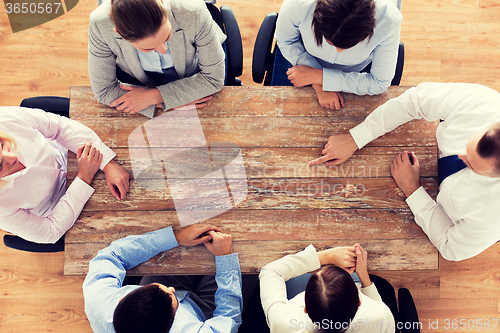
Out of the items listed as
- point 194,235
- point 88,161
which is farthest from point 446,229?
point 88,161

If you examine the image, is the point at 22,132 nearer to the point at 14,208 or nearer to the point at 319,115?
the point at 14,208

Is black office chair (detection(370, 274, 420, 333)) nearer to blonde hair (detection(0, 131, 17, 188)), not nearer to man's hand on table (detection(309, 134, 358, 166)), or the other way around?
man's hand on table (detection(309, 134, 358, 166))

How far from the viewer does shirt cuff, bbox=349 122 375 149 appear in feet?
4.43

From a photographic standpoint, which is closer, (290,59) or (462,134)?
(462,134)

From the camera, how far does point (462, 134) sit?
3.92ft

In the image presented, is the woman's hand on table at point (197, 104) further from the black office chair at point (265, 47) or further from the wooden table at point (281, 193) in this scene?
the black office chair at point (265, 47)

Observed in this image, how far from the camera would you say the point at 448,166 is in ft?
4.25

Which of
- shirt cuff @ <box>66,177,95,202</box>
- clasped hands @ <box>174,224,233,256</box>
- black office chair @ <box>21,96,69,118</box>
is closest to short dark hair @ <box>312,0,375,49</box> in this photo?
clasped hands @ <box>174,224,233,256</box>

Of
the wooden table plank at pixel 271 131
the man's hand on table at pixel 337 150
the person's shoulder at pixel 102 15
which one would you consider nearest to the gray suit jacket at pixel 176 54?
the person's shoulder at pixel 102 15

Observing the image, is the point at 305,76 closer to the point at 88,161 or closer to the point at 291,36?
the point at 291,36

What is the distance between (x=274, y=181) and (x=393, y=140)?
58 cm

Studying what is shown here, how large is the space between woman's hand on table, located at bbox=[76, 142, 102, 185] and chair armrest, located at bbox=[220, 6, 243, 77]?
79 cm

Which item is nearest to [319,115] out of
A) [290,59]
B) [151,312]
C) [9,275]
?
[290,59]

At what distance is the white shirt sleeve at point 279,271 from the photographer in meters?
1.31
